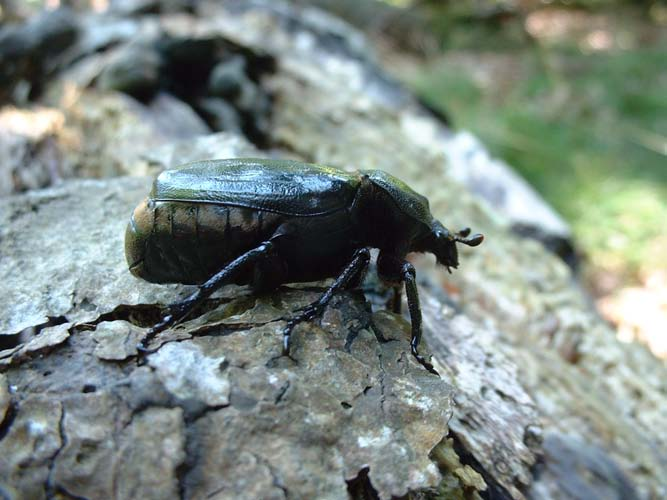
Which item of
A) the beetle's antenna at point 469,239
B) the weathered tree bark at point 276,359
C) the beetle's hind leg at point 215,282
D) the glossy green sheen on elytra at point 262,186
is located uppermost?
the glossy green sheen on elytra at point 262,186

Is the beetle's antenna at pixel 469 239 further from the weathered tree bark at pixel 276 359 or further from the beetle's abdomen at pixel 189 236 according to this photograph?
the beetle's abdomen at pixel 189 236

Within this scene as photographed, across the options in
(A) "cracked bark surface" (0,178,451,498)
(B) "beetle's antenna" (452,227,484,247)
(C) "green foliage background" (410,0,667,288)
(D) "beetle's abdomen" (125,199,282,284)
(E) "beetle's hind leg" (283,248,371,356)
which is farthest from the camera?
(C) "green foliage background" (410,0,667,288)

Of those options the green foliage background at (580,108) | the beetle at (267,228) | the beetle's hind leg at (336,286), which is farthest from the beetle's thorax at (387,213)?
the green foliage background at (580,108)

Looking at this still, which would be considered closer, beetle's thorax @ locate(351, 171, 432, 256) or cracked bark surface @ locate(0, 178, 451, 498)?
cracked bark surface @ locate(0, 178, 451, 498)

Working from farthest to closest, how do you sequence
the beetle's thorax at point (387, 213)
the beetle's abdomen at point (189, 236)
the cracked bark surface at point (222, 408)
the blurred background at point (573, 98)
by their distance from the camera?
the blurred background at point (573, 98) → the beetle's thorax at point (387, 213) → the beetle's abdomen at point (189, 236) → the cracked bark surface at point (222, 408)

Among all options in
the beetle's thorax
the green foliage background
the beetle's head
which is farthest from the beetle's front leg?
the green foliage background

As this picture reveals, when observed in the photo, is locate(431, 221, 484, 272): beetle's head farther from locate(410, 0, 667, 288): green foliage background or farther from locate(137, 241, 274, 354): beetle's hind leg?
locate(410, 0, 667, 288): green foliage background

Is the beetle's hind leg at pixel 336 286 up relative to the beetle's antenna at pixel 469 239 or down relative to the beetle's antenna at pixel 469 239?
down

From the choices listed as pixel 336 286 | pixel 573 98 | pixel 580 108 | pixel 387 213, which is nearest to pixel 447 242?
pixel 387 213
